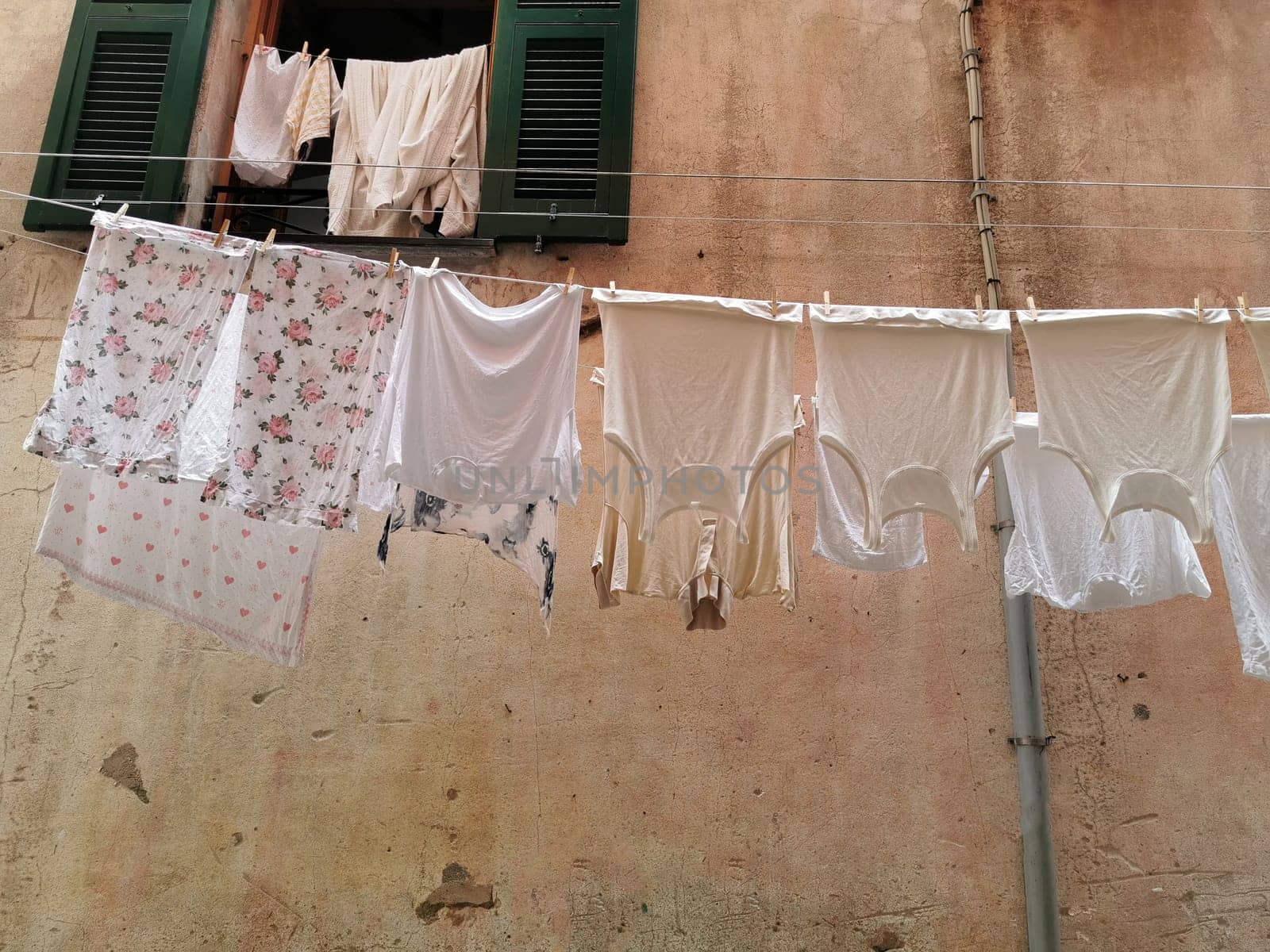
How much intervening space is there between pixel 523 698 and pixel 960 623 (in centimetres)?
187

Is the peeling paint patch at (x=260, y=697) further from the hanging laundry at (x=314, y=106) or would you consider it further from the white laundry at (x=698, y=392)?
the hanging laundry at (x=314, y=106)

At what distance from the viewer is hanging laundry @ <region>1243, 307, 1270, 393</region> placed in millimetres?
3283

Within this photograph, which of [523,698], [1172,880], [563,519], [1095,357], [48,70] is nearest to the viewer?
[1095,357]

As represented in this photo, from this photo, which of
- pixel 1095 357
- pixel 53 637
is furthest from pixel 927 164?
pixel 53 637

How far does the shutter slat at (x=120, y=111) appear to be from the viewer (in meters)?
5.00

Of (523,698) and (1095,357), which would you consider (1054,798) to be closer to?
(1095,357)

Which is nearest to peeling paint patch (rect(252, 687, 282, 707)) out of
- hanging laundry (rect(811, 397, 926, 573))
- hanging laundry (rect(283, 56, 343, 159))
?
hanging laundry (rect(811, 397, 926, 573))

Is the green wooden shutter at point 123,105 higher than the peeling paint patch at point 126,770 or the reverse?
higher

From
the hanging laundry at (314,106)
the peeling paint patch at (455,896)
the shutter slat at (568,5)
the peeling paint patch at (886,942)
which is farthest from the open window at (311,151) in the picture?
the peeling paint patch at (886,942)

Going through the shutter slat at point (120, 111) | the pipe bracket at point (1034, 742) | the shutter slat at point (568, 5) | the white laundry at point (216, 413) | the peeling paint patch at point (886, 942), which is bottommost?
the peeling paint patch at point (886, 942)

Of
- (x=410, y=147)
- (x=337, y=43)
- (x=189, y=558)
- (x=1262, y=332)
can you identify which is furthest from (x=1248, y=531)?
(x=337, y=43)

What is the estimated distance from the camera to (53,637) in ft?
14.1

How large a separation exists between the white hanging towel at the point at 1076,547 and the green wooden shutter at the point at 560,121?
7.13ft

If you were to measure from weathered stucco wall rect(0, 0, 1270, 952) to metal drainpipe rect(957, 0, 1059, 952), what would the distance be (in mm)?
63
